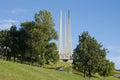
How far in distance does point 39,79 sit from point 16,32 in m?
62.6

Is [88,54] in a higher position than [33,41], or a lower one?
lower

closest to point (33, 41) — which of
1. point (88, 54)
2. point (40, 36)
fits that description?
point (40, 36)

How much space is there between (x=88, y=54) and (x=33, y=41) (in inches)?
752

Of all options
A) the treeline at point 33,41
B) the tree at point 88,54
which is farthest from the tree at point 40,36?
the tree at point 88,54

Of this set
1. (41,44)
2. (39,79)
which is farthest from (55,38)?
(39,79)

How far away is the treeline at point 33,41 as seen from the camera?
335 feet

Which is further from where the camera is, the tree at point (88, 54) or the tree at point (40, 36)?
the tree at point (40, 36)

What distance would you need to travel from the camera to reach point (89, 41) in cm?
9300

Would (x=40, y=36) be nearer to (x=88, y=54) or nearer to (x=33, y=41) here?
(x=33, y=41)

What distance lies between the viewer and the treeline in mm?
102188

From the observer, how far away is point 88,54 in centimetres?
9100

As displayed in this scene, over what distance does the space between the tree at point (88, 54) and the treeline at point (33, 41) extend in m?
12.8

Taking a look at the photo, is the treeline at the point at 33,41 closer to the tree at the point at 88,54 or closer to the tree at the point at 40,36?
the tree at the point at 40,36

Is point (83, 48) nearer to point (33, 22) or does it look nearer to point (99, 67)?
point (99, 67)
